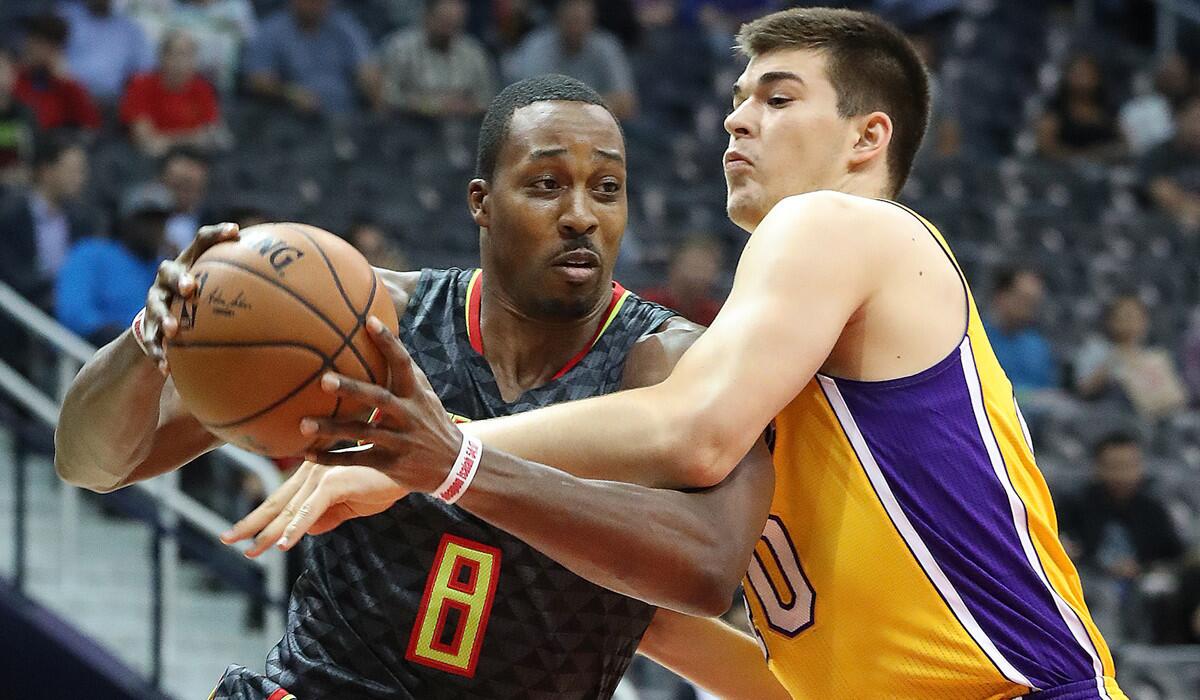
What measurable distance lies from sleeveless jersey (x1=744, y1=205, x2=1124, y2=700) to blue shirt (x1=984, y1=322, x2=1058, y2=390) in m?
7.44

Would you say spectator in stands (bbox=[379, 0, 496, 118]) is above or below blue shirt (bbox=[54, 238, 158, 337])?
above

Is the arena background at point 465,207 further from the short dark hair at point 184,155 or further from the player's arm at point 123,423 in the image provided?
the player's arm at point 123,423

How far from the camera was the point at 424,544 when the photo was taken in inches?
130

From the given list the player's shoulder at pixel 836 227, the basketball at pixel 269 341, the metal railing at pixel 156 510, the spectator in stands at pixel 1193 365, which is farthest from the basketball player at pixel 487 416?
the spectator in stands at pixel 1193 365

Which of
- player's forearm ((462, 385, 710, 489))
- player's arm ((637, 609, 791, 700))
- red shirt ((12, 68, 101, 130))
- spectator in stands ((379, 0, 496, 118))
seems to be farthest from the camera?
spectator in stands ((379, 0, 496, 118))

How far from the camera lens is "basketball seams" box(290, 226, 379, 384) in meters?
2.58

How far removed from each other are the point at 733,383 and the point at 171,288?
100cm

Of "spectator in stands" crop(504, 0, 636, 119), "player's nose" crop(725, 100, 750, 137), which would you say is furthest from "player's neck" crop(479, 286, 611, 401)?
"spectator in stands" crop(504, 0, 636, 119)

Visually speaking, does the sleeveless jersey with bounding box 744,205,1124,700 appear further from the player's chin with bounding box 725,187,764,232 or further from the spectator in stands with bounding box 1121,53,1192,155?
the spectator in stands with bounding box 1121,53,1192,155

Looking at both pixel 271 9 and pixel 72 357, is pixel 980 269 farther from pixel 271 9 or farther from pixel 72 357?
pixel 72 357

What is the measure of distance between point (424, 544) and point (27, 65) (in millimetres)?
7429

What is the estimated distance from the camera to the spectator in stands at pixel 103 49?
10.4 metres

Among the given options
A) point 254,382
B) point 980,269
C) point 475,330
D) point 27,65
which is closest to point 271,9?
point 27,65

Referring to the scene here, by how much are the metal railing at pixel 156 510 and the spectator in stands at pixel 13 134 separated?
140 centimetres
